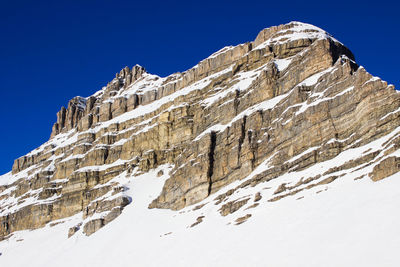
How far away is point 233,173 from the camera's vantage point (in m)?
77.8

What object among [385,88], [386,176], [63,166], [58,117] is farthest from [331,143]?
[58,117]

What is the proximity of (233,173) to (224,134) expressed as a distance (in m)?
9.84

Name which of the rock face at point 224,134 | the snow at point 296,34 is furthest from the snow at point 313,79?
the snow at point 296,34

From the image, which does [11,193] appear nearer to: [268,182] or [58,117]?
[58,117]

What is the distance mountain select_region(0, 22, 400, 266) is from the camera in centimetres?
4388

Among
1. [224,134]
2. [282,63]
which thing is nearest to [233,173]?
[224,134]

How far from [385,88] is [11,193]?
403ft

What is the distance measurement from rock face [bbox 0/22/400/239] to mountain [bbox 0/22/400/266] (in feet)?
1.01

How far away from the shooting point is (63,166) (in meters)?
132

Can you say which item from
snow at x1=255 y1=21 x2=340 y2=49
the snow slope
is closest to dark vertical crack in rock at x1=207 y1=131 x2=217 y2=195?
the snow slope

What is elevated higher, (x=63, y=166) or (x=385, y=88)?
(x=63, y=166)

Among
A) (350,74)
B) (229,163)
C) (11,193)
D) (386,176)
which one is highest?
(11,193)

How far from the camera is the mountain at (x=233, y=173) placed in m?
43.9

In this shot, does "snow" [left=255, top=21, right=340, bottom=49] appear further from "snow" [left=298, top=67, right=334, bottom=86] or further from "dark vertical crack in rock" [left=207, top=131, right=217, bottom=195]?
"dark vertical crack in rock" [left=207, top=131, right=217, bottom=195]
